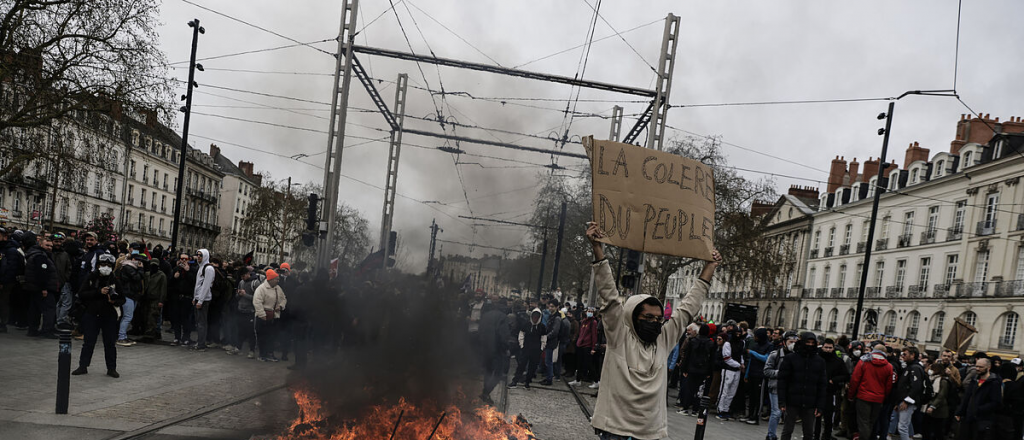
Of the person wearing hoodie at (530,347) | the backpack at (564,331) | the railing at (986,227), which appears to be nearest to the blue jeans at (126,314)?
the person wearing hoodie at (530,347)

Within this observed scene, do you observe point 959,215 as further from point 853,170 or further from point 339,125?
point 339,125

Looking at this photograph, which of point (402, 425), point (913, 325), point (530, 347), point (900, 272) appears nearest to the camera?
point (402, 425)

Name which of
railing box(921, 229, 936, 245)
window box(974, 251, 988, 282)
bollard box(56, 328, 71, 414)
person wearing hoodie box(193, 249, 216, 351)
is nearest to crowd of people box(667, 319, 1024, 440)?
bollard box(56, 328, 71, 414)

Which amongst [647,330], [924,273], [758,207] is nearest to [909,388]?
[647,330]

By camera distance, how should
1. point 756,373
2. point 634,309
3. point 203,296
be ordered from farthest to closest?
point 756,373
point 203,296
point 634,309

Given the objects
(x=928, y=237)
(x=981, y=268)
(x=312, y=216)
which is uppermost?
(x=928, y=237)

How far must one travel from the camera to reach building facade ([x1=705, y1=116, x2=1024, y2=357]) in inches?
1287

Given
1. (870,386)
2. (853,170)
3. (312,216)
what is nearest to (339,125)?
(312,216)

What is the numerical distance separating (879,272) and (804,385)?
39.7 meters

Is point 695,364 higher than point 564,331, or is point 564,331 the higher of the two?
point 695,364

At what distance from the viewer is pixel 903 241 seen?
41.3 meters

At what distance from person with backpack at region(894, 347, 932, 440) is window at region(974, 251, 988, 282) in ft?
90.5

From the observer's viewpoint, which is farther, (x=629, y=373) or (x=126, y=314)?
(x=126, y=314)

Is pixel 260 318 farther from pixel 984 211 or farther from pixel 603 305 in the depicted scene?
pixel 984 211
